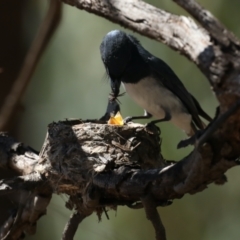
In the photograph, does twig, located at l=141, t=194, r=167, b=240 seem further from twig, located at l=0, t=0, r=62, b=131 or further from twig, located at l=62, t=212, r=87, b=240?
twig, located at l=0, t=0, r=62, b=131

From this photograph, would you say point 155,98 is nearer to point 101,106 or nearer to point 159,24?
point 159,24

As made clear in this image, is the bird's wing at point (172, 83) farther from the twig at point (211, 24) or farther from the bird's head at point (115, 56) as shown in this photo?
the twig at point (211, 24)

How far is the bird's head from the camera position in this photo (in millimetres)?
3133

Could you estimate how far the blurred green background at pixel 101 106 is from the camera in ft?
18.4

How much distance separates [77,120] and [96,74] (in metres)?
3.78

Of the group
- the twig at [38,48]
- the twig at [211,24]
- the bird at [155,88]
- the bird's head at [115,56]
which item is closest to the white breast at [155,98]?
the bird at [155,88]

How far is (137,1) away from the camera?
1.78 meters

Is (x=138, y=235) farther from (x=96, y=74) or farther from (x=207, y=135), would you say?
(x=207, y=135)

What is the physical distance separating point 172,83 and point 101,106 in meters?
3.14

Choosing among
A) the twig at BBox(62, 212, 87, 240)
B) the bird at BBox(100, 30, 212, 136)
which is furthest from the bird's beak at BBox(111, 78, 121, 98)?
the twig at BBox(62, 212, 87, 240)

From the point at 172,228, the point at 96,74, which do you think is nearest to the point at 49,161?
the point at 172,228

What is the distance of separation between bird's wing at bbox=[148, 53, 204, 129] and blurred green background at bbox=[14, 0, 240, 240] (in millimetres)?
1352

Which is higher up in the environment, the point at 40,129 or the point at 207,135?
the point at 207,135

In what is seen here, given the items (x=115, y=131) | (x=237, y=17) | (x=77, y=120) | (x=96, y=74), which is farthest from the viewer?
(x=96, y=74)
